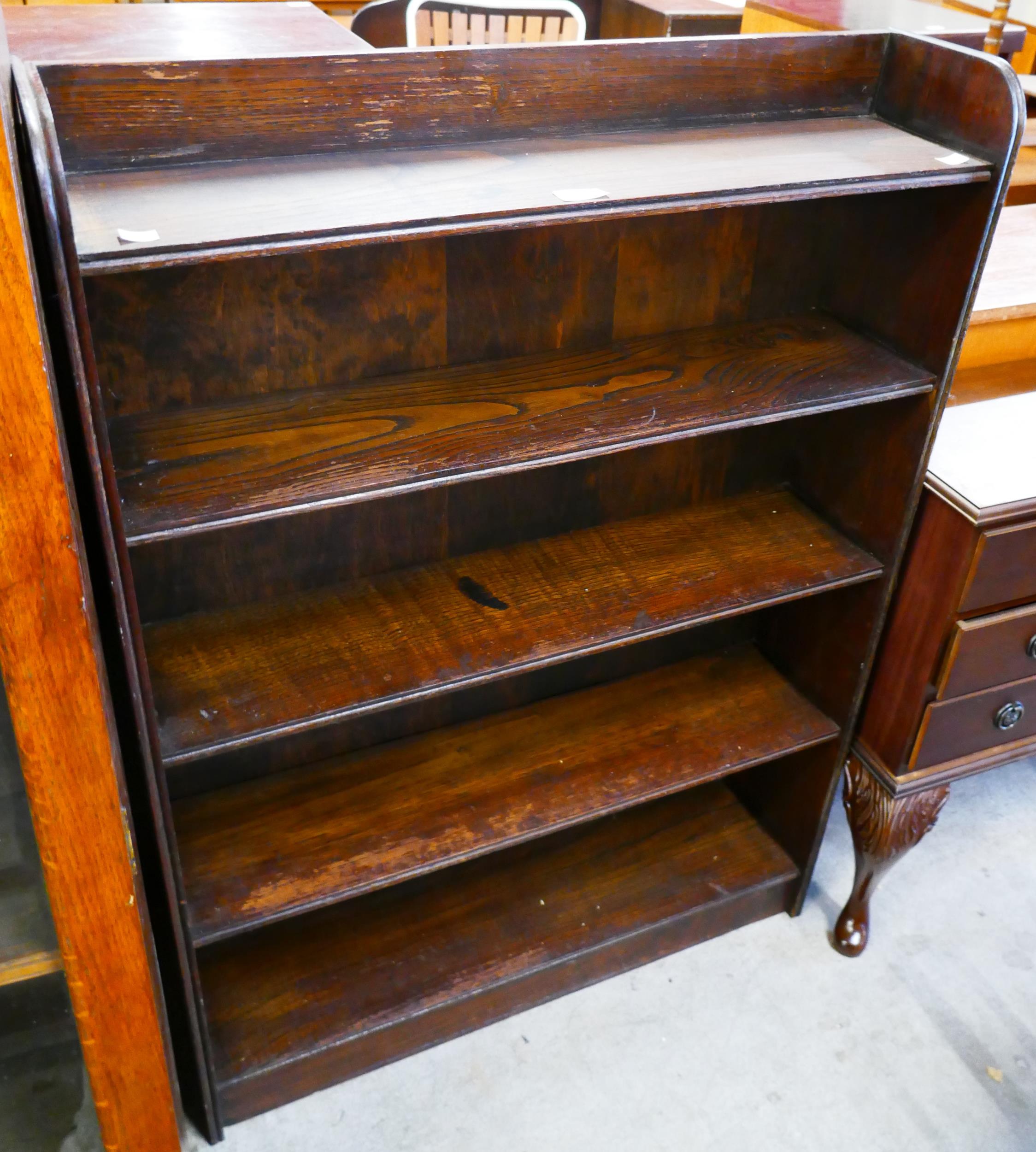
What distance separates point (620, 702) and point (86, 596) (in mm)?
1017

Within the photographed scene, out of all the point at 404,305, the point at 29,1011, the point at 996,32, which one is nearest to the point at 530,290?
the point at 404,305

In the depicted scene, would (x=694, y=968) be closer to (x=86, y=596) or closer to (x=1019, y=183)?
(x=86, y=596)

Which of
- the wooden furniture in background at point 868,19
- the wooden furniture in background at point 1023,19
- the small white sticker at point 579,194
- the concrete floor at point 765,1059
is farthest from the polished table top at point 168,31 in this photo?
the wooden furniture in background at point 1023,19

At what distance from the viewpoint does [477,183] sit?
3.28 feet

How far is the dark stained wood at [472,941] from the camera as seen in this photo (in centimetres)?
146

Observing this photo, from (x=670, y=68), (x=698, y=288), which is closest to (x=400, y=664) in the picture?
(x=698, y=288)

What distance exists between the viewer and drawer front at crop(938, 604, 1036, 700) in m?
1.40

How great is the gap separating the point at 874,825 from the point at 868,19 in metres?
2.36

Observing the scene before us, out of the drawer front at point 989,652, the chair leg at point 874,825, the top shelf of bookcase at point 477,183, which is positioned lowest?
the chair leg at point 874,825

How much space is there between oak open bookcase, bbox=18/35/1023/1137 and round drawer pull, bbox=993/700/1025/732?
20cm

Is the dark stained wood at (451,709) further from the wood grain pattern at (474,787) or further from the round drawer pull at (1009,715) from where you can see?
the round drawer pull at (1009,715)

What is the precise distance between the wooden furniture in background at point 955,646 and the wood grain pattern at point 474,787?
123 mm

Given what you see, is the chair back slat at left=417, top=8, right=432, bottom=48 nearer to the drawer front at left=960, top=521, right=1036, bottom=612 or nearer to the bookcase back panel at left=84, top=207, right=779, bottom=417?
the bookcase back panel at left=84, top=207, right=779, bottom=417

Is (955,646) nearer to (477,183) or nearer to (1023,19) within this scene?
(477,183)
